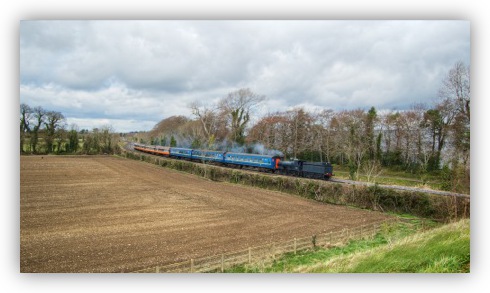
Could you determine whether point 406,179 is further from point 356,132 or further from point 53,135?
point 53,135

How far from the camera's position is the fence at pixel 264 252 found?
19.5ft

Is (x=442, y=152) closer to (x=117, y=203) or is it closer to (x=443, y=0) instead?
(x=443, y=0)

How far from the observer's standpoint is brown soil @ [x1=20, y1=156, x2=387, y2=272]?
6352 millimetres

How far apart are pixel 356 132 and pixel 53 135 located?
9.85 m

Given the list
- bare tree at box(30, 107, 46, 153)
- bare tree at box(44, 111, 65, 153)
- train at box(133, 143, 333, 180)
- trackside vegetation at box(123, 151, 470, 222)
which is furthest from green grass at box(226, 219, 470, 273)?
train at box(133, 143, 333, 180)

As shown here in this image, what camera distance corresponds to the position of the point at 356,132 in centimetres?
1155

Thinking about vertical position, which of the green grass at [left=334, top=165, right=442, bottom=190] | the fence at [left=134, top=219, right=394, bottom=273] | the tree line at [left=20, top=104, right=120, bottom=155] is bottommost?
the fence at [left=134, top=219, right=394, bottom=273]

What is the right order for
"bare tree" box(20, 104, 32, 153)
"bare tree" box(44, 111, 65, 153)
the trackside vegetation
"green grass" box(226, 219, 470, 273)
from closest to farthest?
1. "green grass" box(226, 219, 470, 273)
2. "bare tree" box(20, 104, 32, 153)
3. "bare tree" box(44, 111, 65, 153)
4. the trackside vegetation

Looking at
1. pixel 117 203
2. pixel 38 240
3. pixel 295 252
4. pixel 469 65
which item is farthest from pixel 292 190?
pixel 38 240

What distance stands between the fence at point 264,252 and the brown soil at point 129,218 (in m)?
0.41

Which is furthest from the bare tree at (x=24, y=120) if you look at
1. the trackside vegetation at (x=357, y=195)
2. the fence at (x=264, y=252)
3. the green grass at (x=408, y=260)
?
the trackside vegetation at (x=357, y=195)

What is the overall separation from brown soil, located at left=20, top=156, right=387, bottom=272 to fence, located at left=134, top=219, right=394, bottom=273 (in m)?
0.41

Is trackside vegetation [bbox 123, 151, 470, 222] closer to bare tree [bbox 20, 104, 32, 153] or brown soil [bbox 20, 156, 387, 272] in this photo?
brown soil [bbox 20, 156, 387, 272]

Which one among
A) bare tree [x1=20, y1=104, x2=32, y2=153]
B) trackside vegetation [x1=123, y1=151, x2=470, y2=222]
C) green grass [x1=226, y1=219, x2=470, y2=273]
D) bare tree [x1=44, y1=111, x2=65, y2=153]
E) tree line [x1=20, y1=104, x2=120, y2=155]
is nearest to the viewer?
green grass [x1=226, y1=219, x2=470, y2=273]
